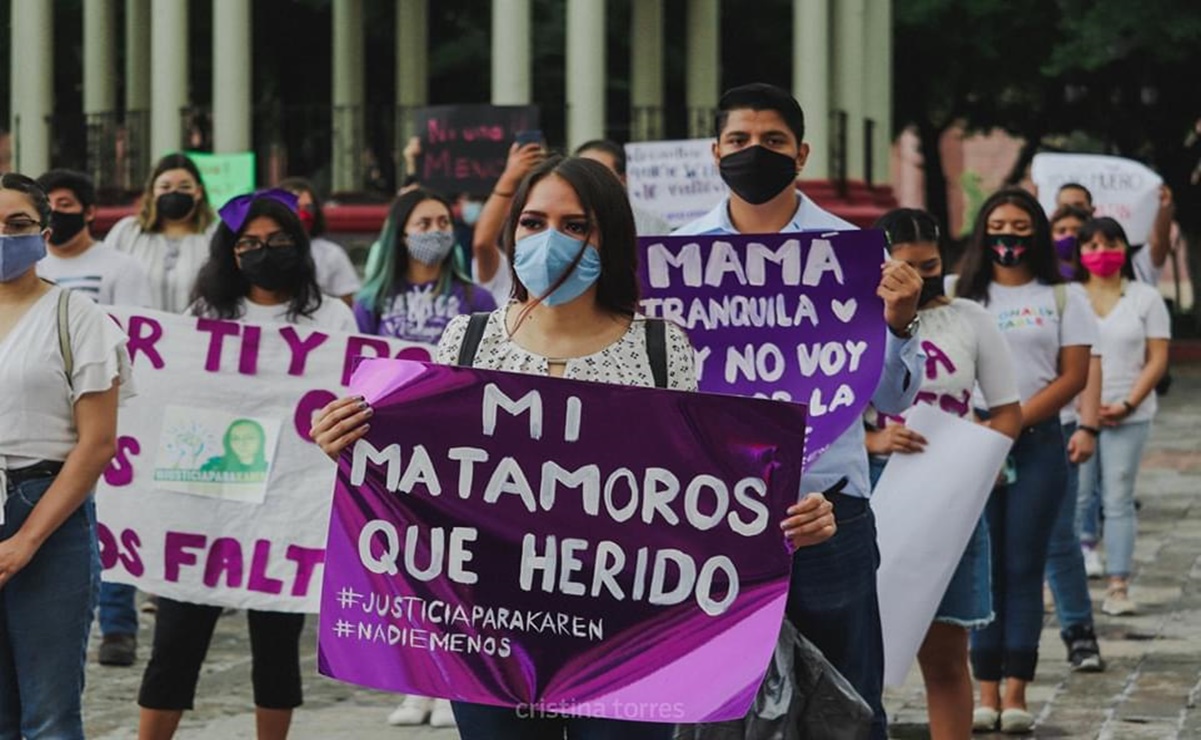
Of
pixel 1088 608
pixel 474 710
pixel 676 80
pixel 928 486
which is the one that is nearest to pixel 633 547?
pixel 474 710

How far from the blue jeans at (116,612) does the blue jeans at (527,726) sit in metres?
5.64

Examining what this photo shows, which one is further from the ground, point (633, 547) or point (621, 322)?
point (621, 322)

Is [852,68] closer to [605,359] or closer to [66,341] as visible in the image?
[66,341]

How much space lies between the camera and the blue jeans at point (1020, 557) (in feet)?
28.7

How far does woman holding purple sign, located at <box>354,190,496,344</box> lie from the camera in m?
9.34

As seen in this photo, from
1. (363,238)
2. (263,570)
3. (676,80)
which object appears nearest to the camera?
(263,570)

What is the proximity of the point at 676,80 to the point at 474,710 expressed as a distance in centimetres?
2937

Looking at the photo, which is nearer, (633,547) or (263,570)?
(633,547)

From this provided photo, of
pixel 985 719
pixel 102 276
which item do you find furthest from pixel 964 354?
pixel 102 276

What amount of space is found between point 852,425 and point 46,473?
206 cm

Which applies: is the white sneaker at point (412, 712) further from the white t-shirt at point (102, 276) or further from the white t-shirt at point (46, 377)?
the white t-shirt at point (46, 377)

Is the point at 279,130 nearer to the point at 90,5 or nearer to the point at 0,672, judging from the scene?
the point at 90,5

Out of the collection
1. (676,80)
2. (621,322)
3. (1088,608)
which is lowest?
(1088,608)

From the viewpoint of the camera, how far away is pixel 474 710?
16.2 ft
